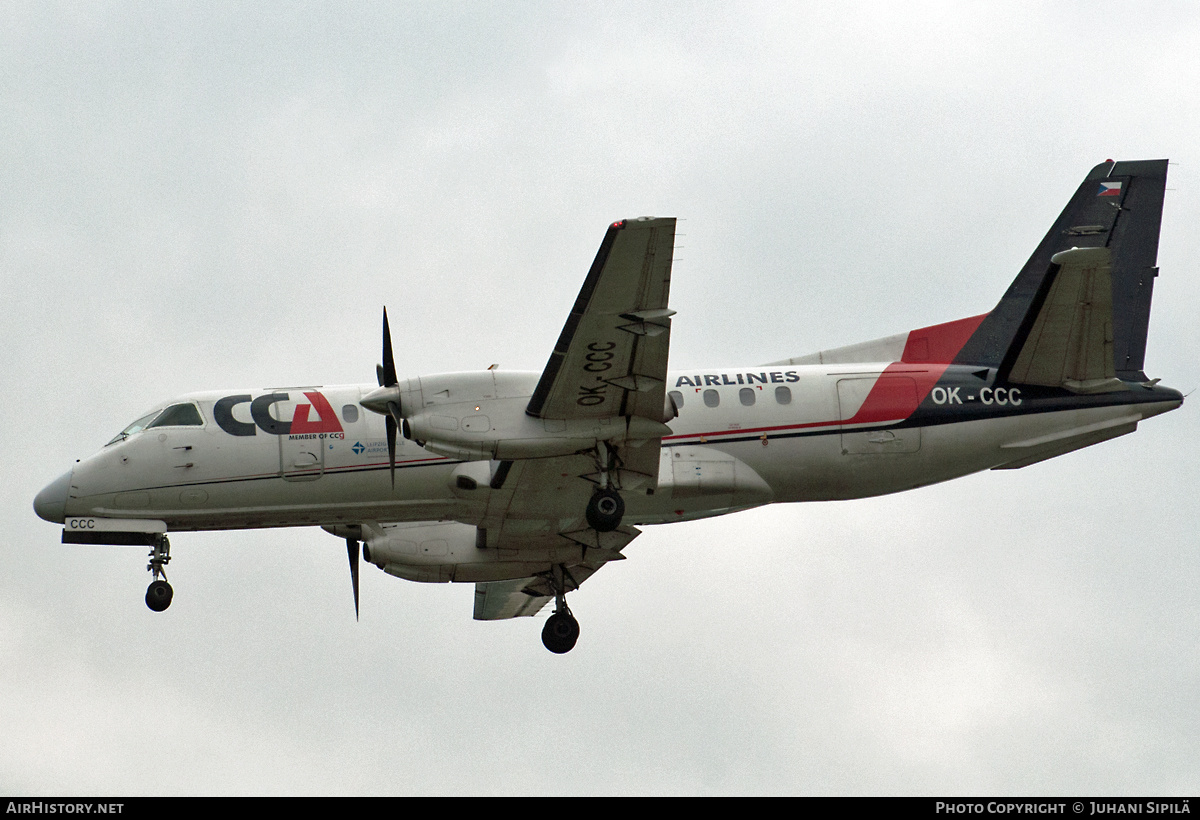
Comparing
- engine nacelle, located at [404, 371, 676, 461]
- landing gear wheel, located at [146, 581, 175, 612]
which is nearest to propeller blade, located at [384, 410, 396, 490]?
engine nacelle, located at [404, 371, 676, 461]

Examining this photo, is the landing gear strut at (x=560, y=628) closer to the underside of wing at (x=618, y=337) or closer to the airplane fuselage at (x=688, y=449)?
the airplane fuselage at (x=688, y=449)

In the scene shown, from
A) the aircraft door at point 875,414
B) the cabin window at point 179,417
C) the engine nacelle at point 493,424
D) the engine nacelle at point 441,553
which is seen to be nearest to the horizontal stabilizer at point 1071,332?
the aircraft door at point 875,414

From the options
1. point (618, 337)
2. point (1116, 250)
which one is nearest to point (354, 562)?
point (618, 337)

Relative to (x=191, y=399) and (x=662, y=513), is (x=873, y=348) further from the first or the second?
(x=191, y=399)

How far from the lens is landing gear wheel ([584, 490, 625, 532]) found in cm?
2292

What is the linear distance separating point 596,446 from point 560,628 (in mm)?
5937

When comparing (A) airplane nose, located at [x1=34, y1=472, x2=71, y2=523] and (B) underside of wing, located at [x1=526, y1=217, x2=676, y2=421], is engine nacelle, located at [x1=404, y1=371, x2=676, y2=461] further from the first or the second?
(A) airplane nose, located at [x1=34, y1=472, x2=71, y2=523]

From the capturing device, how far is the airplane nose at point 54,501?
2453 centimetres

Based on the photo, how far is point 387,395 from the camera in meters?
22.0

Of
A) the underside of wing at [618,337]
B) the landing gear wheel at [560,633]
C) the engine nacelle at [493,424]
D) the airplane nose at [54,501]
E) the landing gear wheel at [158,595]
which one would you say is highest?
the underside of wing at [618,337]

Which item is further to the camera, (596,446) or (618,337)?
(596,446)

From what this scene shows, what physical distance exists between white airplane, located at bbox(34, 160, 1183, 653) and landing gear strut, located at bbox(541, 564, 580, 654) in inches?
43.8

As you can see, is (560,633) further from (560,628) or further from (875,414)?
(875,414)

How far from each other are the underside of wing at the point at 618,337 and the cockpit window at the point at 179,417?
6331 millimetres
